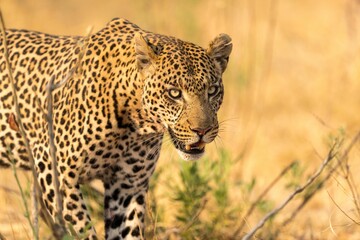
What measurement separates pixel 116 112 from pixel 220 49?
83 cm

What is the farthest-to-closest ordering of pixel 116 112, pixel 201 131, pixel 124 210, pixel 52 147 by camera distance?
pixel 124 210, pixel 116 112, pixel 201 131, pixel 52 147

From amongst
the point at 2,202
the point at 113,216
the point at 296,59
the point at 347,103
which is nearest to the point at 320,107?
the point at 347,103

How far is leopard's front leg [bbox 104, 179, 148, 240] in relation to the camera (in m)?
7.02

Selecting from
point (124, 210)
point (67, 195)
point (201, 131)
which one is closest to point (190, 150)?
point (201, 131)

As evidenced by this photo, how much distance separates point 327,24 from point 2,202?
8.84 m

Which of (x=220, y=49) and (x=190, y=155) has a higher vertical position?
(x=220, y=49)

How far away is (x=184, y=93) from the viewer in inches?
241

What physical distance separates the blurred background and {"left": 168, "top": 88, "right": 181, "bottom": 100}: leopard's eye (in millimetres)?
1543

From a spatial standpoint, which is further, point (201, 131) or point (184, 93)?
point (184, 93)

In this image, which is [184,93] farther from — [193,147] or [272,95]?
[272,95]

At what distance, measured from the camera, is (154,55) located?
629cm

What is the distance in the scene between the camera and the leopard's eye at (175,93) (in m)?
6.14

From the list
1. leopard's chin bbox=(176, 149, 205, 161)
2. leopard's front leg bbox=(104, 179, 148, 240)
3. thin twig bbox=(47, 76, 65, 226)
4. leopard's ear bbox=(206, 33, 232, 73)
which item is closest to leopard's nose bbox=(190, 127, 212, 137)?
leopard's chin bbox=(176, 149, 205, 161)

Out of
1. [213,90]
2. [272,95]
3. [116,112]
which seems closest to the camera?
[213,90]
